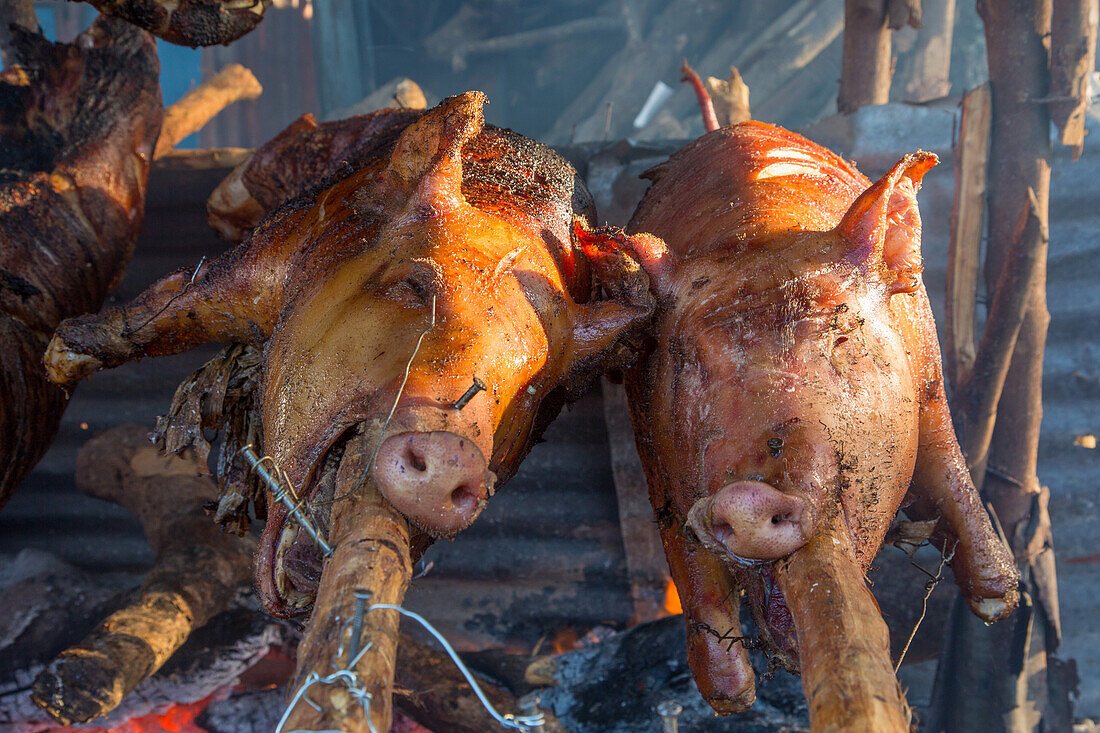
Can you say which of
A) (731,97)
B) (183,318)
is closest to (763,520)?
(183,318)

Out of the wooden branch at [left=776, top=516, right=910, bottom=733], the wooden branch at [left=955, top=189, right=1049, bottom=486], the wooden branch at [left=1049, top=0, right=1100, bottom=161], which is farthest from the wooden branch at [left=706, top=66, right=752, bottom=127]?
the wooden branch at [left=776, top=516, right=910, bottom=733]

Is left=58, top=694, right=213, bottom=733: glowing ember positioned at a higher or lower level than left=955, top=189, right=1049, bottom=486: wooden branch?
lower

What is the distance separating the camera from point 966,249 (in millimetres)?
3041

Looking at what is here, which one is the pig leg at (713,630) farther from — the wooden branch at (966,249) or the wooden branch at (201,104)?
the wooden branch at (201,104)

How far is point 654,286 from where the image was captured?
191 cm

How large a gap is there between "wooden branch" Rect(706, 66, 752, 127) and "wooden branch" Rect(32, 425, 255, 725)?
3.03 metres

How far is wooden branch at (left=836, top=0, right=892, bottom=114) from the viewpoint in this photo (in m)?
3.59

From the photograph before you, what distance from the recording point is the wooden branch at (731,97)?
12.3 ft

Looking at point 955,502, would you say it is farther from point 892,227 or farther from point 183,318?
point 183,318

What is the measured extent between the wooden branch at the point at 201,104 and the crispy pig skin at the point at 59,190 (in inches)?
21.5

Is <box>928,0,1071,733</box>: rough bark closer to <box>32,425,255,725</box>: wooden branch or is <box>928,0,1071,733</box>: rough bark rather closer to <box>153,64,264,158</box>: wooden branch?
<box>32,425,255,725</box>: wooden branch

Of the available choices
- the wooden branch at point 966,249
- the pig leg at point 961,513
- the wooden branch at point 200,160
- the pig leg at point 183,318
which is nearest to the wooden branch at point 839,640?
the pig leg at point 961,513

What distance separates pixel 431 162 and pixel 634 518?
1902 millimetres

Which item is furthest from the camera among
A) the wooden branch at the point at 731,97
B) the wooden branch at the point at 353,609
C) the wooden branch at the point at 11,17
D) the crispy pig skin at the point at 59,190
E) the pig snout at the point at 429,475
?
the wooden branch at the point at 731,97
